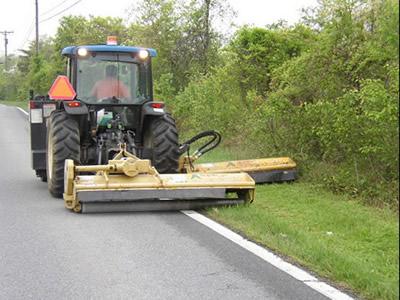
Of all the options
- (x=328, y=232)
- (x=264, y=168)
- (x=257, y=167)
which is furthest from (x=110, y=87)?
(x=328, y=232)

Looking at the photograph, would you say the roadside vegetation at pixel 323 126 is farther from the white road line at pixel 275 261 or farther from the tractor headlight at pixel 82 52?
the tractor headlight at pixel 82 52

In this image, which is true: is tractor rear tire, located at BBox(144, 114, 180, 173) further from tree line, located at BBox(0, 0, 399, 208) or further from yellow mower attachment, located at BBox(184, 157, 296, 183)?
tree line, located at BBox(0, 0, 399, 208)

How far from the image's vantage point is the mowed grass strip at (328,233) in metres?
5.64

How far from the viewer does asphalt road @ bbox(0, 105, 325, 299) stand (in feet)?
17.9

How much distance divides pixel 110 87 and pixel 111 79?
0.43 ft

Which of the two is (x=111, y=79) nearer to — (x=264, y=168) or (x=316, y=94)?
(x=264, y=168)

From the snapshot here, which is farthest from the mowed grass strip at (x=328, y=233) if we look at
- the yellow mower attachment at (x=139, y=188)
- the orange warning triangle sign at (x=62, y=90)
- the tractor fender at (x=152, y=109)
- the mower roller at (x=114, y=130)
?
the orange warning triangle sign at (x=62, y=90)

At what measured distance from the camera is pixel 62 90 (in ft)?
32.9

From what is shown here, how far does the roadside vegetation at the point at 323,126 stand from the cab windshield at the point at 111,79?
2.65 m

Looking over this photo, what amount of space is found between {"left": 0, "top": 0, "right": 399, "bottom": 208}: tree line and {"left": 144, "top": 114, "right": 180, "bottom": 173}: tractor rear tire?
90.3 inches

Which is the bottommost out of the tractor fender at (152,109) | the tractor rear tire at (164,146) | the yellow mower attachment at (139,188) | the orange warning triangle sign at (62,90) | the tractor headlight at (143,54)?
the yellow mower attachment at (139,188)

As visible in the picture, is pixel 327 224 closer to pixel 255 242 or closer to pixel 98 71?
pixel 255 242

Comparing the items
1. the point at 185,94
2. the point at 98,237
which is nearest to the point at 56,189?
the point at 98,237

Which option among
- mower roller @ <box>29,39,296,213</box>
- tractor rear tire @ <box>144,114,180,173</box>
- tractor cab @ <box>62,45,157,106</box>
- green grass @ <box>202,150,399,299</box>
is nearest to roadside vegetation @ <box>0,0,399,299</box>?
green grass @ <box>202,150,399,299</box>
